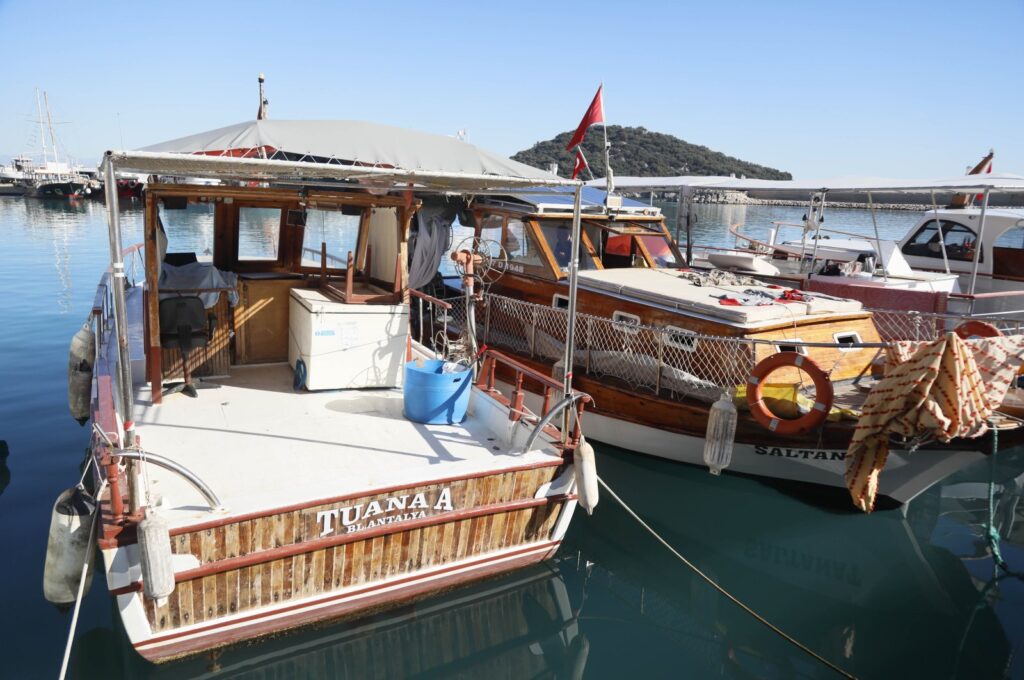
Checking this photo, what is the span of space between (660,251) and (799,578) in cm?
563

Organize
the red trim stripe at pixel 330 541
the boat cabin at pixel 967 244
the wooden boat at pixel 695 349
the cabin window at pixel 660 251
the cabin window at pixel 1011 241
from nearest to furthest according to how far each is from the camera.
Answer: the red trim stripe at pixel 330 541, the wooden boat at pixel 695 349, the cabin window at pixel 660 251, the boat cabin at pixel 967 244, the cabin window at pixel 1011 241

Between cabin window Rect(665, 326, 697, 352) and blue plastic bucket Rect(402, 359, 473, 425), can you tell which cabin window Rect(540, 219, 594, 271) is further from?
blue plastic bucket Rect(402, 359, 473, 425)

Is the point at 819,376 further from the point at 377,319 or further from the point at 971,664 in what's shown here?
the point at 377,319

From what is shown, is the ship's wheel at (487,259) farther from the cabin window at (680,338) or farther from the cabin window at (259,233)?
the cabin window at (680,338)

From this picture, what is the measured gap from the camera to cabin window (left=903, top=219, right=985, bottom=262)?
47.3ft

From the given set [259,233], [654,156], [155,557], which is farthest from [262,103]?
[654,156]

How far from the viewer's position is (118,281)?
367 cm

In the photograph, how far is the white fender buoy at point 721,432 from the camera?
7.09 meters

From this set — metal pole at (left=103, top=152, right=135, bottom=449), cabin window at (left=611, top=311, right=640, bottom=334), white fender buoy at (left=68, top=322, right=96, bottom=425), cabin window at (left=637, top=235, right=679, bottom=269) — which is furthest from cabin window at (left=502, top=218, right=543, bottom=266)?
metal pole at (left=103, top=152, right=135, bottom=449)

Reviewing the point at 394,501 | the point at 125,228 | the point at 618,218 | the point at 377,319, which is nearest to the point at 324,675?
the point at 394,501

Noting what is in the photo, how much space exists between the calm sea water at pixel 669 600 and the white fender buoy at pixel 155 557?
124 cm

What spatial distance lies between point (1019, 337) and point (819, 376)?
1899 millimetres

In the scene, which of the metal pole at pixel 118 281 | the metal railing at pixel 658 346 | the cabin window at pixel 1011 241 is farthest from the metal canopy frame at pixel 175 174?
the cabin window at pixel 1011 241

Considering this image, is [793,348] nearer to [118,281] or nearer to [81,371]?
[118,281]
